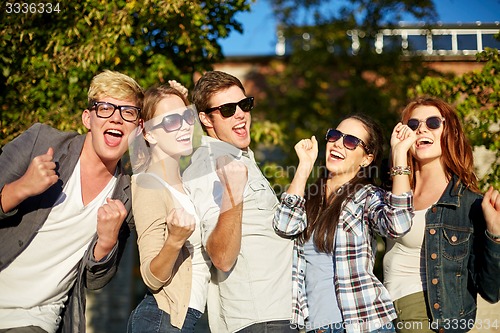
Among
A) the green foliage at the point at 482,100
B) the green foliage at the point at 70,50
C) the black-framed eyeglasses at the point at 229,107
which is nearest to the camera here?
the black-framed eyeglasses at the point at 229,107

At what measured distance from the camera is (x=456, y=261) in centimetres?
320

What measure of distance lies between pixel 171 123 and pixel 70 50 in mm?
1726

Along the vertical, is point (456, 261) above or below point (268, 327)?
above

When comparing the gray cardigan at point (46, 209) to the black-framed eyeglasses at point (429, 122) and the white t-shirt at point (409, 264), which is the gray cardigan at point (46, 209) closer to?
the white t-shirt at point (409, 264)

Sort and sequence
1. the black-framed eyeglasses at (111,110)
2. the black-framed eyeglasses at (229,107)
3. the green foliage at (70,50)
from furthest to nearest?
the green foliage at (70,50)
the black-framed eyeglasses at (229,107)
the black-framed eyeglasses at (111,110)

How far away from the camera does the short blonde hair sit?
10.6ft

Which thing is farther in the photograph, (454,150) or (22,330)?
(454,150)

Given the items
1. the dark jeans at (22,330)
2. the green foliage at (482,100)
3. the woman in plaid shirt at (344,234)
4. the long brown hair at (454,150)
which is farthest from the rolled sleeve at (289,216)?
the green foliage at (482,100)

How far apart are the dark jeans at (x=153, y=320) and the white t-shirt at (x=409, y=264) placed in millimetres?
1131

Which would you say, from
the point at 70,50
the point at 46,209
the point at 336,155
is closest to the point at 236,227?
the point at 336,155

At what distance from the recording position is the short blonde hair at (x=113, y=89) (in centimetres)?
323

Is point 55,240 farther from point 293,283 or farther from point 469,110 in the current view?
point 469,110

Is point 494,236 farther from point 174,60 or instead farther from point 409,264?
point 174,60

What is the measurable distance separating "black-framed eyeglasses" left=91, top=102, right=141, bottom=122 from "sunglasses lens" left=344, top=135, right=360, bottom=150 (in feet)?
4.00
